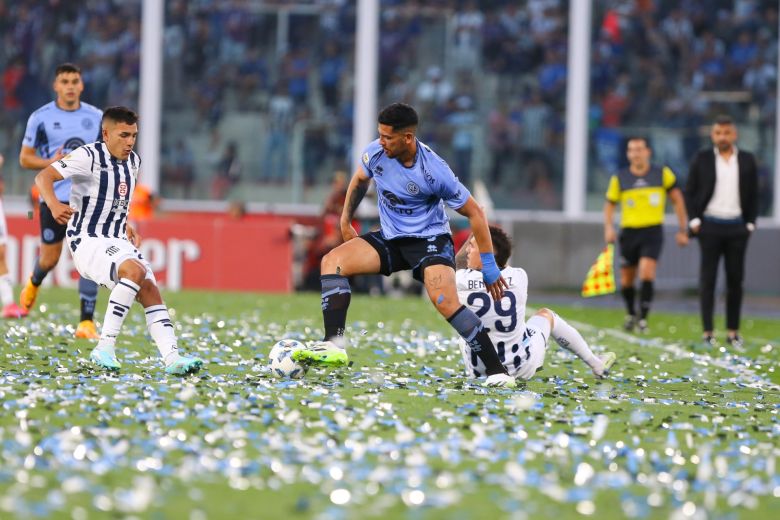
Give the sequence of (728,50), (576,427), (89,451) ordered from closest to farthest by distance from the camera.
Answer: (89,451) < (576,427) < (728,50)

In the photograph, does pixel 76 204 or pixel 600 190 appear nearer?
pixel 76 204

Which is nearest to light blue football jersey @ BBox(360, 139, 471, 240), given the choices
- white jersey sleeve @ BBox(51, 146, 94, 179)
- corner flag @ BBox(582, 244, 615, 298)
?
white jersey sleeve @ BBox(51, 146, 94, 179)

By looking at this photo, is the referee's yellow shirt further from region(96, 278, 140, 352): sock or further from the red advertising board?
region(96, 278, 140, 352): sock

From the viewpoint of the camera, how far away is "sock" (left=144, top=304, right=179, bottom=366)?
9555mm

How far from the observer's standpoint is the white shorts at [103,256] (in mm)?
9633

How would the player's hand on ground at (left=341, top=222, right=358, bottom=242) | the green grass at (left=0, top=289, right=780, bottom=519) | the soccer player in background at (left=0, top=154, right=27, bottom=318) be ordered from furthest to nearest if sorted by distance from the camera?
the soccer player in background at (left=0, top=154, right=27, bottom=318)
the player's hand on ground at (left=341, top=222, right=358, bottom=242)
the green grass at (left=0, top=289, right=780, bottom=519)

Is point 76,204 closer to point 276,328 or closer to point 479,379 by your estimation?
point 479,379

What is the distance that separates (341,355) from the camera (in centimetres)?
938

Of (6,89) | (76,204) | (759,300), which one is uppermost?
(6,89)

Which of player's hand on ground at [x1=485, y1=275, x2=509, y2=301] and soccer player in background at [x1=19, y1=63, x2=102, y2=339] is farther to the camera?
soccer player in background at [x1=19, y1=63, x2=102, y2=339]

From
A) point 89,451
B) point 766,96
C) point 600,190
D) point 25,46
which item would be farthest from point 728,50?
point 89,451

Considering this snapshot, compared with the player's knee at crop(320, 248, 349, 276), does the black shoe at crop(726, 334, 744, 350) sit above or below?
below

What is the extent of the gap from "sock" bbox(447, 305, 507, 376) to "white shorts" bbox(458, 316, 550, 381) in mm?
174

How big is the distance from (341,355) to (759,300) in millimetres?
16828
